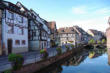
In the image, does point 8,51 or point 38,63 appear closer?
point 38,63

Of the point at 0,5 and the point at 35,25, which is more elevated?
the point at 0,5

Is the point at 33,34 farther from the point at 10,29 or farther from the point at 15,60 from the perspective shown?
the point at 15,60

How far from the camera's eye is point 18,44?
25531mm

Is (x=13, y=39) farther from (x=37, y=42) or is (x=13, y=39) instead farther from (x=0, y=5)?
(x=37, y=42)

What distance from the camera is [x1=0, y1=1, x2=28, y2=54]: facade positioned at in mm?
21487

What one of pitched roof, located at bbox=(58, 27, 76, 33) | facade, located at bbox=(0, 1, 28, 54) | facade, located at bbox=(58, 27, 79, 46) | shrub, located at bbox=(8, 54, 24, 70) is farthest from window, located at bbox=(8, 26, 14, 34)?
pitched roof, located at bbox=(58, 27, 76, 33)

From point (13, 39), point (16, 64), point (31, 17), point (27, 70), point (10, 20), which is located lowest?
point (27, 70)

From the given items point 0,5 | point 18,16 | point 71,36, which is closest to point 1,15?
point 0,5

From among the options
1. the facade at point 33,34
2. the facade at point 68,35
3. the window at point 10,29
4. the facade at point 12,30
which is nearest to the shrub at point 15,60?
the facade at point 12,30

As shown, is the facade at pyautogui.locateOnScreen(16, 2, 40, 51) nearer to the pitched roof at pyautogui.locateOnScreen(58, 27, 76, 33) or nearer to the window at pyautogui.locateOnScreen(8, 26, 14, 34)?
the window at pyautogui.locateOnScreen(8, 26, 14, 34)

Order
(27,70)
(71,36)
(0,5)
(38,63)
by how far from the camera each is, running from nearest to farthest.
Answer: (27,70), (38,63), (0,5), (71,36)

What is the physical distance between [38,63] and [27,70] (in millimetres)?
2994

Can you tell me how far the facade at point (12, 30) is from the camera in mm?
21487

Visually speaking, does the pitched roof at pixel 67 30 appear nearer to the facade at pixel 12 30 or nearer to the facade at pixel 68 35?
the facade at pixel 68 35
